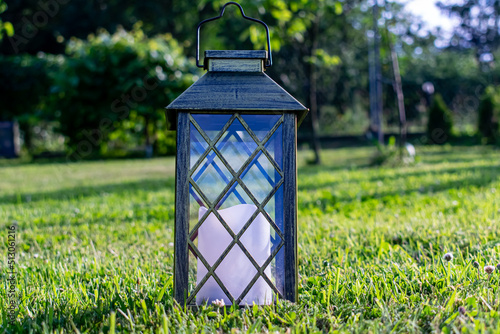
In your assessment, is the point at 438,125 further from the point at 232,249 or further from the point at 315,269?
the point at 232,249

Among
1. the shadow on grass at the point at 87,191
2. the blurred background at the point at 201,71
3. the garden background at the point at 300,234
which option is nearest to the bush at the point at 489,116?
the blurred background at the point at 201,71

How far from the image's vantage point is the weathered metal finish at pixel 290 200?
1.29 m

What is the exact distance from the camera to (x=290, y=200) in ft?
4.27

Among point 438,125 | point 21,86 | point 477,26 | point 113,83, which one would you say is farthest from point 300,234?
point 477,26

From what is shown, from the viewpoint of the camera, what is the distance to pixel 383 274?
5.20 feet

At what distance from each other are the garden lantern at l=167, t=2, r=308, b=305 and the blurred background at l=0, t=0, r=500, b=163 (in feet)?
9.07

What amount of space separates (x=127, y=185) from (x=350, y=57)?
58.3 feet

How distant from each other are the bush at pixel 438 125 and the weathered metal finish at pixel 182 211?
15098mm

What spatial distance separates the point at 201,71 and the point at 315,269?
10671 mm

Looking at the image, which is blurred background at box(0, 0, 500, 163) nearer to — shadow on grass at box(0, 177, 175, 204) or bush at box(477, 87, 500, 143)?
bush at box(477, 87, 500, 143)

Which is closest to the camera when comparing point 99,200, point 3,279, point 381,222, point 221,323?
point 221,323

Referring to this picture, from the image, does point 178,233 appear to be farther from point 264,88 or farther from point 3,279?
point 3,279

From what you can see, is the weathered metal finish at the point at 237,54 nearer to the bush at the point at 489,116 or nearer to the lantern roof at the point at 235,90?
the lantern roof at the point at 235,90

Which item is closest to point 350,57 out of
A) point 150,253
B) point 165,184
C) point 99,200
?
point 165,184
